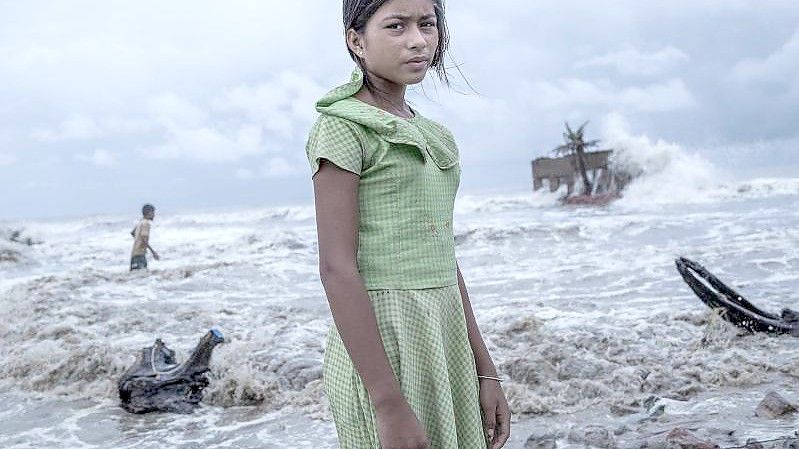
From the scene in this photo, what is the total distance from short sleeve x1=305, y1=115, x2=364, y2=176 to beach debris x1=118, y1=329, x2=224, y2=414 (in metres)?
3.93

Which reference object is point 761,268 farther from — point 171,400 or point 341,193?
point 341,193

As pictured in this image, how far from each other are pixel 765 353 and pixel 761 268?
4.63 meters

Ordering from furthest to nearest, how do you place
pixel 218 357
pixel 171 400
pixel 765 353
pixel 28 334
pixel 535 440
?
pixel 28 334, pixel 218 357, pixel 765 353, pixel 171 400, pixel 535 440

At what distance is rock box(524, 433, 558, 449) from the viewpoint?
3697 mm

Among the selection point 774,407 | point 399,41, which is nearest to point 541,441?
point 774,407

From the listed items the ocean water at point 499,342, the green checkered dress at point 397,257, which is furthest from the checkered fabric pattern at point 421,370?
the ocean water at point 499,342

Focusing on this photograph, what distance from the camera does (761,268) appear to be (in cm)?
952

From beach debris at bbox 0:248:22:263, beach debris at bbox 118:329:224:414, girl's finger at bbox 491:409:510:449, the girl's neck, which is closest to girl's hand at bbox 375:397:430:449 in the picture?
girl's finger at bbox 491:409:510:449

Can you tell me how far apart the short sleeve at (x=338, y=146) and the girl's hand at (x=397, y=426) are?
0.38m

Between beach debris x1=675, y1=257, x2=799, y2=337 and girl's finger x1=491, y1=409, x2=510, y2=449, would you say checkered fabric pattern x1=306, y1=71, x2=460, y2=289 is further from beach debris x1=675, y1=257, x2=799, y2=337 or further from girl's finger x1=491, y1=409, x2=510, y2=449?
beach debris x1=675, y1=257, x2=799, y2=337

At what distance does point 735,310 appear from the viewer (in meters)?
5.88

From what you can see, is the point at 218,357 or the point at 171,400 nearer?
the point at 171,400

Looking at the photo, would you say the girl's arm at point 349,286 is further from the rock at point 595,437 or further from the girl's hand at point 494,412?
the rock at point 595,437

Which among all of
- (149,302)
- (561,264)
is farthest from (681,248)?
(149,302)
